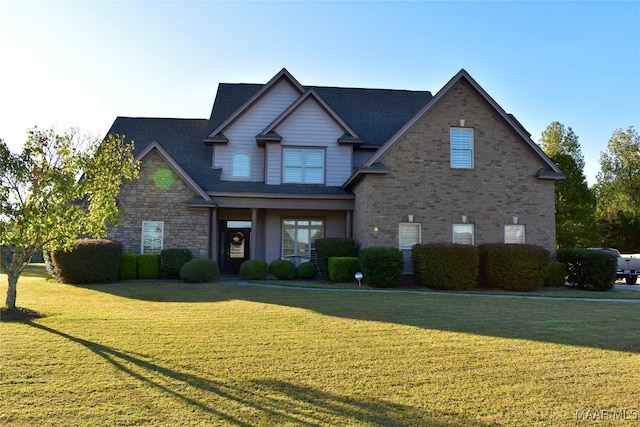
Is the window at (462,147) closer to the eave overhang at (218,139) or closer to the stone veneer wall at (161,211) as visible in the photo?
the eave overhang at (218,139)

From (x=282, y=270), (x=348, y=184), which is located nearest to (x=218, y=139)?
(x=348, y=184)

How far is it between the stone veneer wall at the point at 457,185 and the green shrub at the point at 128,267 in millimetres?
8490

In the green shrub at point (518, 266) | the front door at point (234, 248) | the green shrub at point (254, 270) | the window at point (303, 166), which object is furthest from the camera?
the front door at point (234, 248)

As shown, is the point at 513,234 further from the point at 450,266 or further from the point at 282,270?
the point at 282,270

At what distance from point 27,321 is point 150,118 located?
16.5m

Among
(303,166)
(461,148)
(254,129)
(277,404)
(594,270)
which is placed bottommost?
(277,404)

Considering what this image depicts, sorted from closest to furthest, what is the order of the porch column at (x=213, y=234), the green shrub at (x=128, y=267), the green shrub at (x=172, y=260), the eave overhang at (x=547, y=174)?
the green shrub at (x=128, y=267), the green shrub at (x=172, y=260), the eave overhang at (x=547, y=174), the porch column at (x=213, y=234)

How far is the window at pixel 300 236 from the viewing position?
2056cm

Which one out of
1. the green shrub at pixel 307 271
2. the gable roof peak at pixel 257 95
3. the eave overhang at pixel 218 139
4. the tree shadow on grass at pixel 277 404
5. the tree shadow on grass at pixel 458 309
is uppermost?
the gable roof peak at pixel 257 95

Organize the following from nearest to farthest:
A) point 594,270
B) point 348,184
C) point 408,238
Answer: point 594,270
point 408,238
point 348,184

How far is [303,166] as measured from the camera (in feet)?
67.5

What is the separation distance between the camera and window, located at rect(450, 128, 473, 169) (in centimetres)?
1788

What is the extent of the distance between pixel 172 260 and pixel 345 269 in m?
6.40

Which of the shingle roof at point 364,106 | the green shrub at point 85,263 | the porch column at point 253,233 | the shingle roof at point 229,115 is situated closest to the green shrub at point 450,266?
the shingle roof at point 229,115
